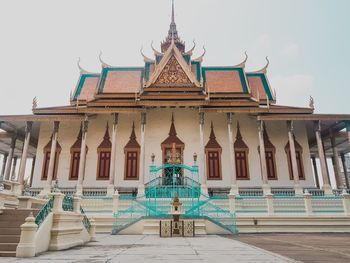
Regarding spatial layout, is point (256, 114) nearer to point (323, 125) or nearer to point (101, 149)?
point (323, 125)

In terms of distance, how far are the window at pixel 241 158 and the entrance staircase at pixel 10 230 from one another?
1294 cm

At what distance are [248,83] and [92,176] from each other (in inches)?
505

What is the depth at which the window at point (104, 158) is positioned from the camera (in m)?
16.8

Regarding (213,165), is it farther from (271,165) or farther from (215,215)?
(215,215)

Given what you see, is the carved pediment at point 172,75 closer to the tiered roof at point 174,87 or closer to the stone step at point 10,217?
the tiered roof at point 174,87

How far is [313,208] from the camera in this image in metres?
11.6

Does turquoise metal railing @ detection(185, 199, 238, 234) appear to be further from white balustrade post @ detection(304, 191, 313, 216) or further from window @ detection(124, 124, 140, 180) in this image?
window @ detection(124, 124, 140, 180)

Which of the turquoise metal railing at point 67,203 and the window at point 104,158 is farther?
the window at point 104,158

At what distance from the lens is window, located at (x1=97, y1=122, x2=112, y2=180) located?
16.8m

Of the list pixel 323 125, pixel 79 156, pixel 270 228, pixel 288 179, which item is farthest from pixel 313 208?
pixel 79 156

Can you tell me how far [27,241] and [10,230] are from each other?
1061 millimetres

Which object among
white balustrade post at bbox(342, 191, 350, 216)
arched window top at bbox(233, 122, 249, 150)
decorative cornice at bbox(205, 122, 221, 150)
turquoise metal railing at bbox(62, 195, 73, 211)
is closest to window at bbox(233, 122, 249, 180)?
arched window top at bbox(233, 122, 249, 150)

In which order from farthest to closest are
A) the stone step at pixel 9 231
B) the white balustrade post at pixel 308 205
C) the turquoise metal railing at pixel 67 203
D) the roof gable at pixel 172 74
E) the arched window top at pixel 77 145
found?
the arched window top at pixel 77 145, the roof gable at pixel 172 74, the white balustrade post at pixel 308 205, the turquoise metal railing at pixel 67 203, the stone step at pixel 9 231

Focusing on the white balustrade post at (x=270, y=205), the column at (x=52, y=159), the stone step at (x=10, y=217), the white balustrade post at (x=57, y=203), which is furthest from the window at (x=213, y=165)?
the stone step at (x=10, y=217)
